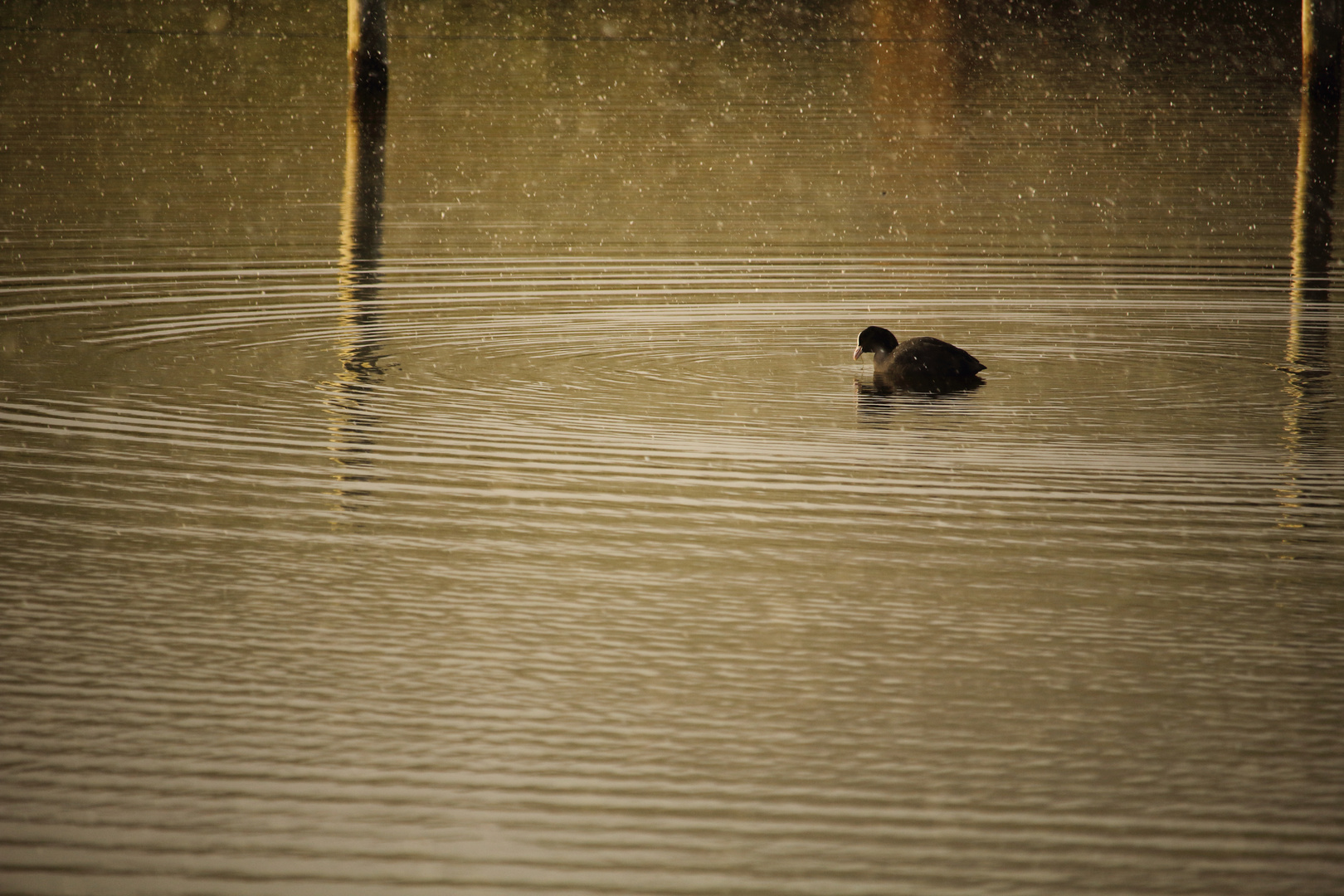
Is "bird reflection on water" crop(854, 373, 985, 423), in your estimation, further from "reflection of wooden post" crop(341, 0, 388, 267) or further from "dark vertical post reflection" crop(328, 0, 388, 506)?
"reflection of wooden post" crop(341, 0, 388, 267)

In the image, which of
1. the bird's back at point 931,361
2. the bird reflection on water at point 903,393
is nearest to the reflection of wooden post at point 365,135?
the bird reflection on water at point 903,393

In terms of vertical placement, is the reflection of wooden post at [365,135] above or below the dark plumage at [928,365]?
above

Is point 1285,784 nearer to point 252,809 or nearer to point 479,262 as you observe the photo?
point 252,809

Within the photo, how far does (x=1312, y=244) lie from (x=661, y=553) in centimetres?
1019

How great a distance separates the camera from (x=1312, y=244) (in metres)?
15.9

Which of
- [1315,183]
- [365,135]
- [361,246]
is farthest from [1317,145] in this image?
[361,246]

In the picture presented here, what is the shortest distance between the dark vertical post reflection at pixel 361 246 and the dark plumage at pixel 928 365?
260cm

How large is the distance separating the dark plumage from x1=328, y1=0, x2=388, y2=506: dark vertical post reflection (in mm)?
2597

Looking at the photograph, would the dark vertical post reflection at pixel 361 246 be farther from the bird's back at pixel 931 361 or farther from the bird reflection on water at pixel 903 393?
the bird's back at pixel 931 361

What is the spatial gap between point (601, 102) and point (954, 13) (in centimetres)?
2604

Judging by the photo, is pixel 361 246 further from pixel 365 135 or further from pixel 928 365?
pixel 365 135

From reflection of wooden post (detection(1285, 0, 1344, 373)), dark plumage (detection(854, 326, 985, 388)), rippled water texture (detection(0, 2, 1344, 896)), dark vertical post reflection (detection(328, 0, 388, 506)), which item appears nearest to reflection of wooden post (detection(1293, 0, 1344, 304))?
reflection of wooden post (detection(1285, 0, 1344, 373))

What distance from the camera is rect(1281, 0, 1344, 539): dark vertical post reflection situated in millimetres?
9203

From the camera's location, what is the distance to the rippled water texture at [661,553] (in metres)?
4.85
